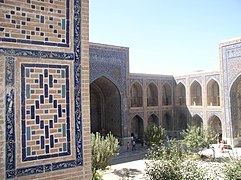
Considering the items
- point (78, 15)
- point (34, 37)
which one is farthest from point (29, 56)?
point (78, 15)

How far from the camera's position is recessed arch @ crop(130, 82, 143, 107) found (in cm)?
1638

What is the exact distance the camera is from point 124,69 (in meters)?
13.9

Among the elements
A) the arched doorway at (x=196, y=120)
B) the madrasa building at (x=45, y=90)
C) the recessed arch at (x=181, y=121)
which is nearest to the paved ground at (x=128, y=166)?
the arched doorway at (x=196, y=120)

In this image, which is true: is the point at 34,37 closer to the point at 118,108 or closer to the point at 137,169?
the point at 137,169

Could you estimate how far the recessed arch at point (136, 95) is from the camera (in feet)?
53.7

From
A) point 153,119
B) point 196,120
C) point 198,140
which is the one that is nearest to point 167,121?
point 153,119

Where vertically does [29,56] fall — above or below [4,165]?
above

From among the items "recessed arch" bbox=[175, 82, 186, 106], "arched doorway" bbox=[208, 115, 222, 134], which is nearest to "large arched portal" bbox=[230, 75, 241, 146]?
"arched doorway" bbox=[208, 115, 222, 134]

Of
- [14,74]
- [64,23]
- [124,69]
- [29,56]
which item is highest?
[124,69]

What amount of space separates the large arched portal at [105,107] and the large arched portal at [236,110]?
629cm

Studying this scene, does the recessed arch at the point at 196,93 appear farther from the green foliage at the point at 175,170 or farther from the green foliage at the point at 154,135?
the green foliage at the point at 175,170

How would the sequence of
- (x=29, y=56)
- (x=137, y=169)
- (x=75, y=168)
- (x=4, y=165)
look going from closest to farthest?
1. (x=4, y=165)
2. (x=29, y=56)
3. (x=75, y=168)
4. (x=137, y=169)

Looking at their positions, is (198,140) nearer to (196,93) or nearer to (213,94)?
(213,94)

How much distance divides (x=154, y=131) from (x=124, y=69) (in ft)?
12.6
